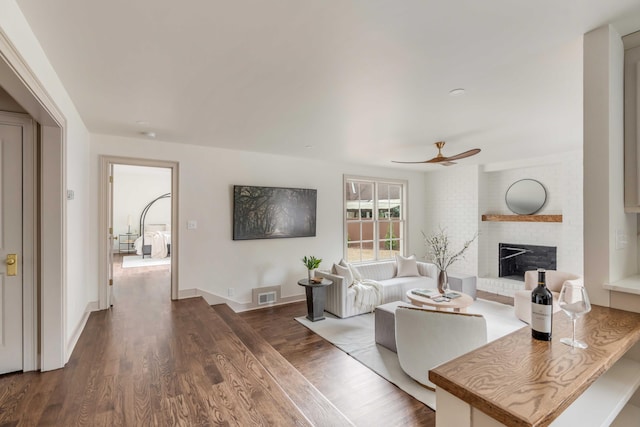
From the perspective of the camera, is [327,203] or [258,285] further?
[327,203]

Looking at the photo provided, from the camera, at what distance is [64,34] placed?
1.74 metres

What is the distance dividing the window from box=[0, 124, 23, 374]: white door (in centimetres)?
458

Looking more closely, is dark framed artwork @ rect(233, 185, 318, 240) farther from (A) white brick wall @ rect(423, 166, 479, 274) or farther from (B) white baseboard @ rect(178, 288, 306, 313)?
(A) white brick wall @ rect(423, 166, 479, 274)

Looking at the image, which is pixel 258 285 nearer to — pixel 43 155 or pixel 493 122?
pixel 43 155

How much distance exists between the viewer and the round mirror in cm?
550

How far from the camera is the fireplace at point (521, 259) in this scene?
5430mm

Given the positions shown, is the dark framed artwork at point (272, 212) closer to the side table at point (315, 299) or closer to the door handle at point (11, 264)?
the side table at point (315, 299)

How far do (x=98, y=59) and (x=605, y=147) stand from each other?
306 centimetres

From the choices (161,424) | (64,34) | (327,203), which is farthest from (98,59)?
(327,203)

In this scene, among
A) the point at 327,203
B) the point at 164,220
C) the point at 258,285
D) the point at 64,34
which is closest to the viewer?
the point at 64,34

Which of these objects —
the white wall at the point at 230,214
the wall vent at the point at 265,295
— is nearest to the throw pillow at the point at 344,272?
the white wall at the point at 230,214

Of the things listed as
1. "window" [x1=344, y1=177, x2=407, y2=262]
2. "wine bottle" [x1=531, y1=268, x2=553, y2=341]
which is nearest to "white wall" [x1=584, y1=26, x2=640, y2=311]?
"wine bottle" [x1=531, y1=268, x2=553, y2=341]

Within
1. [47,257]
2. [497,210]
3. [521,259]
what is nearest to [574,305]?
[47,257]

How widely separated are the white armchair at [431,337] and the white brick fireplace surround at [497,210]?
370cm
